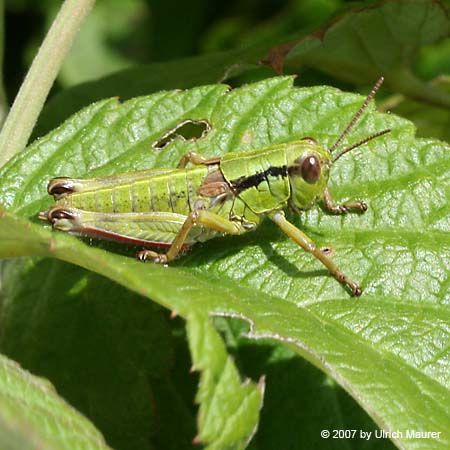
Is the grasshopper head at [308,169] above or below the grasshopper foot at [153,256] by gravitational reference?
above

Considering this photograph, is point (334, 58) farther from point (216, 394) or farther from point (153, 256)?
point (216, 394)

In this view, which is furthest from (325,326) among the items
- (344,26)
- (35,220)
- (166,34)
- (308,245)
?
(166,34)

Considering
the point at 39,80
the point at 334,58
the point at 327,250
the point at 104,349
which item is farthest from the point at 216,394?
the point at 334,58

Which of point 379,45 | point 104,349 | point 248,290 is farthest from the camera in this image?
point 379,45

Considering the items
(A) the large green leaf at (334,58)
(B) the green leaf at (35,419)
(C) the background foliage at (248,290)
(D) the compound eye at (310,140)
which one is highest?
(A) the large green leaf at (334,58)

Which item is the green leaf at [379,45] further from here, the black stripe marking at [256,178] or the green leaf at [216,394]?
the green leaf at [216,394]

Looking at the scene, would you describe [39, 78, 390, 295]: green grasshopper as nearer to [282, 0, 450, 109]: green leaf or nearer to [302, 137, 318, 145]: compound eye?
[302, 137, 318, 145]: compound eye

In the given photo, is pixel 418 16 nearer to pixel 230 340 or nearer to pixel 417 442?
pixel 230 340

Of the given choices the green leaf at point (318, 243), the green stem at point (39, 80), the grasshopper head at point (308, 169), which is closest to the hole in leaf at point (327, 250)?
the green leaf at point (318, 243)
